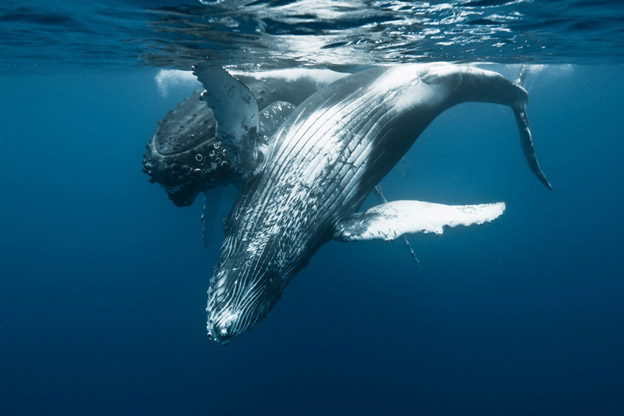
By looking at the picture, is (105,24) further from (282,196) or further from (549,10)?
(549,10)

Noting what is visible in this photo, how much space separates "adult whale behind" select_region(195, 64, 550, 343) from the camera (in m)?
4.42

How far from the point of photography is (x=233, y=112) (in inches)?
164

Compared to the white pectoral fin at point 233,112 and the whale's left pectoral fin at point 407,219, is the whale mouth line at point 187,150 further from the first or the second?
the whale's left pectoral fin at point 407,219

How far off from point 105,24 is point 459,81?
8.40 m

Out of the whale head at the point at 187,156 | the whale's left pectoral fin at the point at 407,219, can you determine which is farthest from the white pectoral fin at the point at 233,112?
the whale's left pectoral fin at the point at 407,219

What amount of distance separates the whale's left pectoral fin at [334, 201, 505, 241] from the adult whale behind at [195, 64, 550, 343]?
1 cm

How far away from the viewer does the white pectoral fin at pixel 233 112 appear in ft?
12.7

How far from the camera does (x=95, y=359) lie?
28344 millimetres

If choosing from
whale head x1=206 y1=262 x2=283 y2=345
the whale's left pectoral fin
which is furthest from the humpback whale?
the whale's left pectoral fin

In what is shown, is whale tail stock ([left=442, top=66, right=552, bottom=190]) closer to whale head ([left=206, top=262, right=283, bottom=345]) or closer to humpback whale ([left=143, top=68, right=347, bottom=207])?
humpback whale ([left=143, top=68, right=347, bottom=207])

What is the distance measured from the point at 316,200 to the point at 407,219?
1192 millimetres

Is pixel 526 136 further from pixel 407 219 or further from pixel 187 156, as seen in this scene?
pixel 187 156

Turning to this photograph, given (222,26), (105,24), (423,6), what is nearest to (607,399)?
(423,6)

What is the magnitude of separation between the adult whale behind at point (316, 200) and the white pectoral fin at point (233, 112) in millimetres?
63
